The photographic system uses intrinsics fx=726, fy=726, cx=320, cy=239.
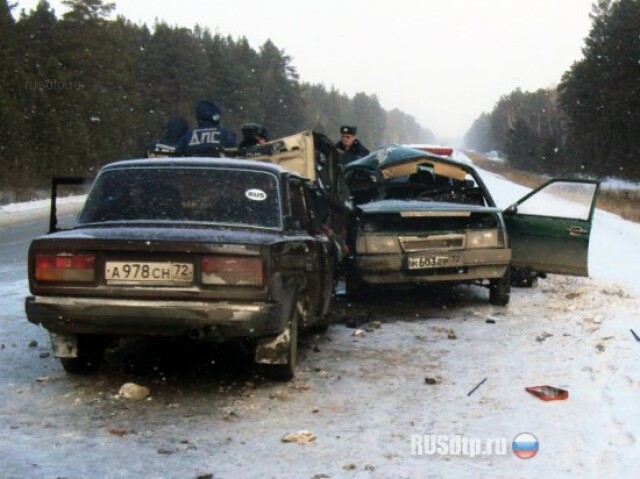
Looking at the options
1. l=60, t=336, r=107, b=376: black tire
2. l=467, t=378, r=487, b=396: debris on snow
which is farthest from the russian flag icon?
l=60, t=336, r=107, b=376: black tire

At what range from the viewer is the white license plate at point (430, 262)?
7453mm

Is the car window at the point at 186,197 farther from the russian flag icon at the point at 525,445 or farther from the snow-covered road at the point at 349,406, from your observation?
the russian flag icon at the point at 525,445

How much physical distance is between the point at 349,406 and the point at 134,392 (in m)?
1.38

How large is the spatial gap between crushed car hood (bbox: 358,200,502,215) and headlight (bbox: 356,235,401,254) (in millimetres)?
320

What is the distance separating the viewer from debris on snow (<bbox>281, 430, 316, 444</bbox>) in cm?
394

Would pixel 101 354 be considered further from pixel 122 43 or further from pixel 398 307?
pixel 122 43

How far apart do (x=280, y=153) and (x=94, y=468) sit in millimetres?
5783

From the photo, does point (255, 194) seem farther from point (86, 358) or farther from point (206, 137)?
point (206, 137)

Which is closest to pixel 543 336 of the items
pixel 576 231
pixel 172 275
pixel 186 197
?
pixel 576 231

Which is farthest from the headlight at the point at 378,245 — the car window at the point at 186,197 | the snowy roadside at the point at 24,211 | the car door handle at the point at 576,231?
the snowy roadside at the point at 24,211

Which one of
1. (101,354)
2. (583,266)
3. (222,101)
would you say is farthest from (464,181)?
(222,101)

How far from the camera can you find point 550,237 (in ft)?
27.5

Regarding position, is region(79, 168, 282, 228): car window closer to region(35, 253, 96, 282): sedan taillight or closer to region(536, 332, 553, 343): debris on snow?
region(35, 253, 96, 282): sedan taillight

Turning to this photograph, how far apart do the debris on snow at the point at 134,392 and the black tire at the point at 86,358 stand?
1.66ft
